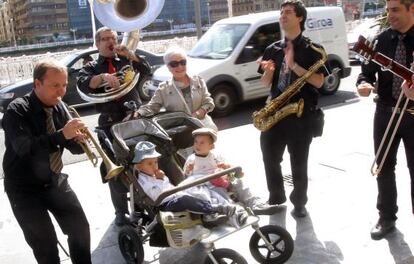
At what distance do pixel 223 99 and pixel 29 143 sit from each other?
22.2 ft

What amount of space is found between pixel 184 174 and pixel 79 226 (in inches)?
38.6

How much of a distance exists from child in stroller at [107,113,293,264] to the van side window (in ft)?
17.7

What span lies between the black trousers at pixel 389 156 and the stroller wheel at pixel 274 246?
0.98 metres

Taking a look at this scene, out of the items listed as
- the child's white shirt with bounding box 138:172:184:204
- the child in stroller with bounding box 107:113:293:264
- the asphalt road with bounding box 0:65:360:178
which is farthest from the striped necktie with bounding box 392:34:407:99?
the asphalt road with bounding box 0:65:360:178

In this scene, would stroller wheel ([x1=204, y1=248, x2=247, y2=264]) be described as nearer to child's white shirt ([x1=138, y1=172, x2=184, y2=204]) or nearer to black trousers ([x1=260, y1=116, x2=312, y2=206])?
child's white shirt ([x1=138, y1=172, x2=184, y2=204])

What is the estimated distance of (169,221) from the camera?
3.16 m

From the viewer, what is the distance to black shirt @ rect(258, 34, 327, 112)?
3.99 meters

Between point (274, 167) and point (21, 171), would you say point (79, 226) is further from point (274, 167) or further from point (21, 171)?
point (274, 167)

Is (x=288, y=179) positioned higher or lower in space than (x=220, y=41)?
lower

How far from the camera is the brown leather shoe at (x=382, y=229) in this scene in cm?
389

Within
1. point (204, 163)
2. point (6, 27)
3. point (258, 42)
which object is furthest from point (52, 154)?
point (6, 27)

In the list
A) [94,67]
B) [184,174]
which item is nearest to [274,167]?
[184,174]

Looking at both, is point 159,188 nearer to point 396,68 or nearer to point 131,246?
point 131,246

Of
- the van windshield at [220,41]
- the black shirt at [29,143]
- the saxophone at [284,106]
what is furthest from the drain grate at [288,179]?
the van windshield at [220,41]
